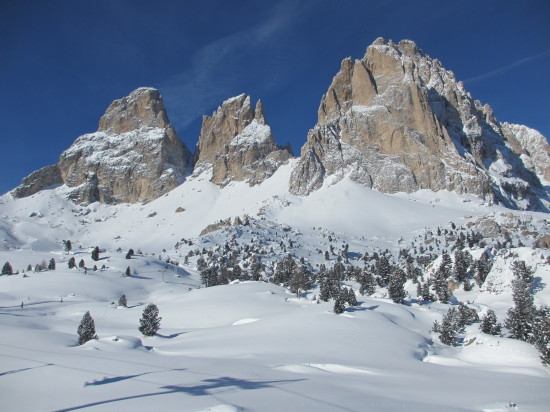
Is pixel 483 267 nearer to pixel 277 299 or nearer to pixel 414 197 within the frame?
pixel 277 299

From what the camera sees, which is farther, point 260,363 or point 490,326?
point 490,326

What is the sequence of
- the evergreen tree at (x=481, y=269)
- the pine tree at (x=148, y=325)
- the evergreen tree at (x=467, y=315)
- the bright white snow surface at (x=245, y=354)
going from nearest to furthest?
the bright white snow surface at (x=245, y=354) < the pine tree at (x=148, y=325) < the evergreen tree at (x=467, y=315) < the evergreen tree at (x=481, y=269)

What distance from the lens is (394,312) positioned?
4762 cm

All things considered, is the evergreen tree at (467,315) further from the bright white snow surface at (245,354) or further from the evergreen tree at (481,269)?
the evergreen tree at (481,269)

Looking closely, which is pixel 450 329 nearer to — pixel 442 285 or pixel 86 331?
pixel 442 285

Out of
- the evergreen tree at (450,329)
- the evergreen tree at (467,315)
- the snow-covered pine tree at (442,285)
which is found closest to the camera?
the evergreen tree at (450,329)

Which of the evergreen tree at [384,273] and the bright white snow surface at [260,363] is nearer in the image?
the bright white snow surface at [260,363]

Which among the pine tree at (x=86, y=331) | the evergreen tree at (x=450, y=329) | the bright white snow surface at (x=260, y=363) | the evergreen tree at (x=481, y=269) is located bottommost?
the pine tree at (x=86, y=331)

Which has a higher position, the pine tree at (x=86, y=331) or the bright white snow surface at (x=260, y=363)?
the bright white snow surface at (x=260, y=363)

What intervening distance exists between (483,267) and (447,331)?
3115 cm

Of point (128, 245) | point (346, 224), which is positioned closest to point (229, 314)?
point (346, 224)

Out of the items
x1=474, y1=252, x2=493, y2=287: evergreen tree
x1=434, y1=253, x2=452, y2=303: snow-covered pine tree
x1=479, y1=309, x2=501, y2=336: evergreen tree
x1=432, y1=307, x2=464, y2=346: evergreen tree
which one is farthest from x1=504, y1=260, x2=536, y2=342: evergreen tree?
x1=474, y1=252, x2=493, y2=287: evergreen tree

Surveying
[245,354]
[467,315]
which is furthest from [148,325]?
[467,315]

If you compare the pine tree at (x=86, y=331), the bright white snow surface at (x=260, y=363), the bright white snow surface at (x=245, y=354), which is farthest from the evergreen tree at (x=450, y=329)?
the pine tree at (x=86, y=331)
